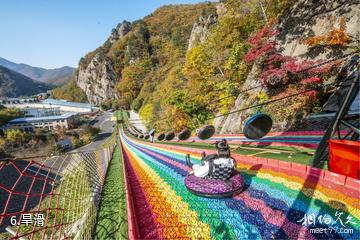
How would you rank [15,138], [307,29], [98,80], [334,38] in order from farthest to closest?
[98,80]
[15,138]
[307,29]
[334,38]

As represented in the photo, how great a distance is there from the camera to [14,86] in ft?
486

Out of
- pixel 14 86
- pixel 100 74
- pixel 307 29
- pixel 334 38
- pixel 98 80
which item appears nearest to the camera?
pixel 334 38

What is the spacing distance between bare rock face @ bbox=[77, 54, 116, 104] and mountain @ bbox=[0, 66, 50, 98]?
83.1 meters

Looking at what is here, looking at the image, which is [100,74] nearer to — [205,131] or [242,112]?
[242,112]

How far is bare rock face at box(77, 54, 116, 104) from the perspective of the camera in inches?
3260

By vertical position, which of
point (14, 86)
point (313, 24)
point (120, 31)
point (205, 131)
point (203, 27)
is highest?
point (120, 31)

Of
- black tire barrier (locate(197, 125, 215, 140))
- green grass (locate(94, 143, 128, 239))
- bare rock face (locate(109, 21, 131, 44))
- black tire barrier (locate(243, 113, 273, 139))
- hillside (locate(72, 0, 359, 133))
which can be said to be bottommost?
green grass (locate(94, 143, 128, 239))

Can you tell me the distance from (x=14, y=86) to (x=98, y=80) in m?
104

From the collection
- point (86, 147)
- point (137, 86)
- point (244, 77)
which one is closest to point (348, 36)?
point (244, 77)

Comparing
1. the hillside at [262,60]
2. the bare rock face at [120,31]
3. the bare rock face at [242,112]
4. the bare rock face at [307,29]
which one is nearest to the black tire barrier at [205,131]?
the hillside at [262,60]

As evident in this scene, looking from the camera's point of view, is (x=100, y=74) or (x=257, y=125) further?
(x=100, y=74)

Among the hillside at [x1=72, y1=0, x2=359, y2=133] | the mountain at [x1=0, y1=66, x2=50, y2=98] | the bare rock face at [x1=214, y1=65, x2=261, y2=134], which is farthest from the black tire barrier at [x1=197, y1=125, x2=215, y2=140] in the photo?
the mountain at [x1=0, y1=66, x2=50, y2=98]

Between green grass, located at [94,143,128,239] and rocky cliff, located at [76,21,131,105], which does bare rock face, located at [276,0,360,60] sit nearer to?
green grass, located at [94,143,128,239]

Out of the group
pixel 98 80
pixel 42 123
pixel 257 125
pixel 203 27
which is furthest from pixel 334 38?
pixel 98 80
